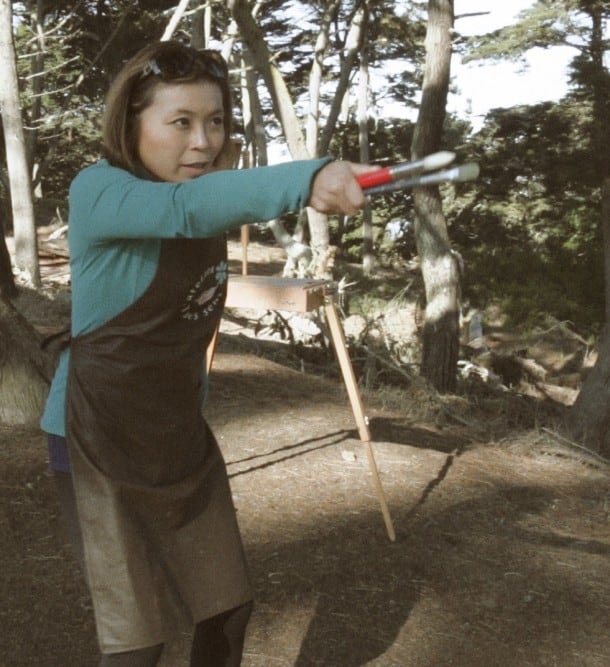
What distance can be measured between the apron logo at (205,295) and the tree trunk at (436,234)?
280 inches

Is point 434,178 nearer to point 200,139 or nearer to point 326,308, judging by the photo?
point 200,139

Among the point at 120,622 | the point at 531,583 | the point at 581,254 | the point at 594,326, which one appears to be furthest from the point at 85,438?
the point at 581,254

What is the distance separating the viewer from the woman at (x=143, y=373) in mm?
1739

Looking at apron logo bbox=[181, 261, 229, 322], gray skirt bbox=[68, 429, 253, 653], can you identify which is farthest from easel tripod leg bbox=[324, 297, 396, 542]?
apron logo bbox=[181, 261, 229, 322]

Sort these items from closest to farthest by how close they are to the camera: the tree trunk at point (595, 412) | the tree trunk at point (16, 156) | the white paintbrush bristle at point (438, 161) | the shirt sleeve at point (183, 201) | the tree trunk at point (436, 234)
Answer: the white paintbrush bristle at point (438, 161), the shirt sleeve at point (183, 201), the tree trunk at point (595, 412), the tree trunk at point (436, 234), the tree trunk at point (16, 156)

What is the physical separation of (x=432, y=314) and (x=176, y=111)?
7.40 meters

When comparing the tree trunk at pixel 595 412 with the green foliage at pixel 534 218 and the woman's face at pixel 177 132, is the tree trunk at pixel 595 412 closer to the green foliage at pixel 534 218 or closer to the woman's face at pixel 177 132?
the woman's face at pixel 177 132

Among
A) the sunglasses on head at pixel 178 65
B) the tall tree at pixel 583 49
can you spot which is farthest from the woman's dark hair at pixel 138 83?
the tall tree at pixel 583 49

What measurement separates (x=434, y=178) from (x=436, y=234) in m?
7.89

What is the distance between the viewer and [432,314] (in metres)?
9.01

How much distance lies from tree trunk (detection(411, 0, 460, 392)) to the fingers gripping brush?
25.1 ft

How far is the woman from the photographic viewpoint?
174cm

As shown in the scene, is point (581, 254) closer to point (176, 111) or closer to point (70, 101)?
point (70, 101)

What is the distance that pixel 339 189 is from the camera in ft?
4.20
